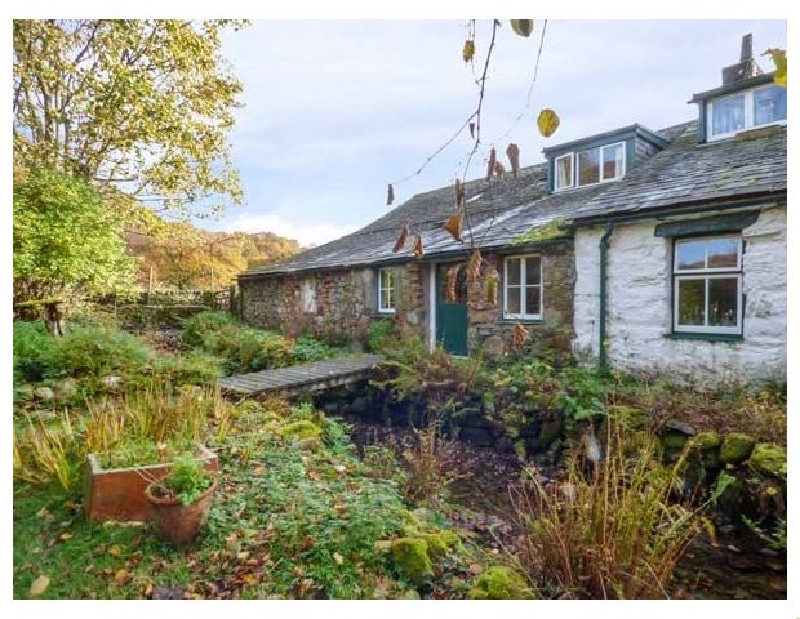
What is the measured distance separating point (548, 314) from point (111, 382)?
16.4 ft

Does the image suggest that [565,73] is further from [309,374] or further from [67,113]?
[67,113]

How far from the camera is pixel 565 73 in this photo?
336cm

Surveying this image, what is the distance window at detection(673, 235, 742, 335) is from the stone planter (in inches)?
201

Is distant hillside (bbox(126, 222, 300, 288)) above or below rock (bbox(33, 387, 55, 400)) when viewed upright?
above

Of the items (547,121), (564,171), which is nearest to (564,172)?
(564,171)

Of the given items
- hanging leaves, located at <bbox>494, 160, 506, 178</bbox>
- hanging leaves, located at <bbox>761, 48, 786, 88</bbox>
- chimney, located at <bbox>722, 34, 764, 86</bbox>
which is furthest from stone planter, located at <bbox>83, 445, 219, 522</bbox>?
chimney, located at <bbox>722, 34, 764, 86</bbox>

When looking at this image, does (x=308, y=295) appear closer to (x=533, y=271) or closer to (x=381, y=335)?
(x=381, y=335)

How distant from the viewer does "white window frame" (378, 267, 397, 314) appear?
8.51 metres

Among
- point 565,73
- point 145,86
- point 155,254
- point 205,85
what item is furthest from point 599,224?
point 155,254

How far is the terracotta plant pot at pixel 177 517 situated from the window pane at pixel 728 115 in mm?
7232

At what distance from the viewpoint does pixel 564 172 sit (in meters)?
8.20

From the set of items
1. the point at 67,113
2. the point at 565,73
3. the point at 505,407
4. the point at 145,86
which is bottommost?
the point at 505,407

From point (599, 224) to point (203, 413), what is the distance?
4.77 metres

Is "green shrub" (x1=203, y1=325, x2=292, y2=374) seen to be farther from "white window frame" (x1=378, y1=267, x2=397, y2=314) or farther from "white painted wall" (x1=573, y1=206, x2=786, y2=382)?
"white painted wall" (x1=573, y1=206, x2=786, y2=382)
